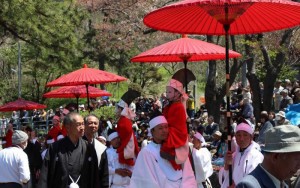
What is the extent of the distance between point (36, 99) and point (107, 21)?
9.83 m

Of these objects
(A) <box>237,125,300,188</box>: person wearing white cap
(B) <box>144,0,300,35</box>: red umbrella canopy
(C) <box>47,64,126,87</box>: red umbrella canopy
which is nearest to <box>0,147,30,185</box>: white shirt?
(B) <box>144,0,300,35</box>: red umbrella canopy

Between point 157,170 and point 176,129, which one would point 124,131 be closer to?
point 176,129

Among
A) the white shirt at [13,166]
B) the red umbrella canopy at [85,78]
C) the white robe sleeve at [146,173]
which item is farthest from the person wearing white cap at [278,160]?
the red umbrella canopy at [85,78]

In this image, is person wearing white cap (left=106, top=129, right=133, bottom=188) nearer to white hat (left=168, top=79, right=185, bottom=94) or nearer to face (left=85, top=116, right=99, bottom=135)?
face (left=85, top=116, right=99, bottom=135)

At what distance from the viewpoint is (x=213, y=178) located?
10945 millimetres

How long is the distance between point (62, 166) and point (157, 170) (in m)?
0.98

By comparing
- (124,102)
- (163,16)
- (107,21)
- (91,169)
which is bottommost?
(91,169)

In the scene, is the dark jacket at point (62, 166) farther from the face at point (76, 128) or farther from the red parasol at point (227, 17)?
the red parasol at point (227, 17)

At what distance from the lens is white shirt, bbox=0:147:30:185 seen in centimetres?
763

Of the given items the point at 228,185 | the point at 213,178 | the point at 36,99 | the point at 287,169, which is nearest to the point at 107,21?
the point at 36,99

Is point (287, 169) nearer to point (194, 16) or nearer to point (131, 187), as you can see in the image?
point (131, 187)

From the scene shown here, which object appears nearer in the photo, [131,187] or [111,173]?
[131,187]

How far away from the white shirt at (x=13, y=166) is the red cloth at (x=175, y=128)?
2457 millimetres

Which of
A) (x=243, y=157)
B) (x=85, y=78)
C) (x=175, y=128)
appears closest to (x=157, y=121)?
(x=175, y=128)
